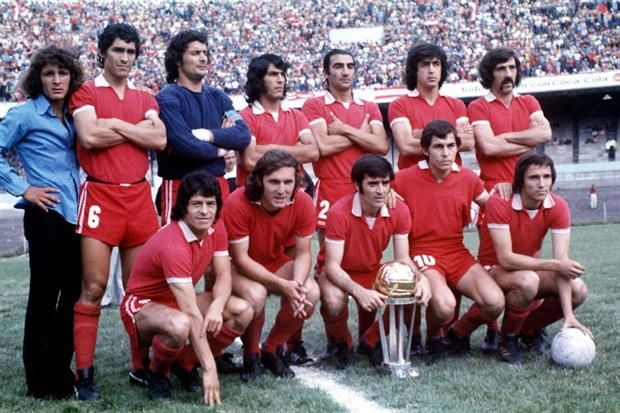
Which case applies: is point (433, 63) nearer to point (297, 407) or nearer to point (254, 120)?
point (254, 120)

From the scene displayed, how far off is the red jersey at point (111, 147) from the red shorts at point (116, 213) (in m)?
0.06

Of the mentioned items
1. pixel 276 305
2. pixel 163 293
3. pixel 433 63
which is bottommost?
pixel 276 305

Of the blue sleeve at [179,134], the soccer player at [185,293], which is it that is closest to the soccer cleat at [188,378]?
the soccer player at [185,293]

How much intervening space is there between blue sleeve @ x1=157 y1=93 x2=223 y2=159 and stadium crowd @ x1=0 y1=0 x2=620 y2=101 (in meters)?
25.9

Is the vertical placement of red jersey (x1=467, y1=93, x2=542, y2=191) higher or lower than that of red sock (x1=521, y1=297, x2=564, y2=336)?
higher

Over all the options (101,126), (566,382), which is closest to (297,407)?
(566,382)

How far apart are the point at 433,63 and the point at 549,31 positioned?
102ft

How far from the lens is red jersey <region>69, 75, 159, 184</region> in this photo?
480 cm

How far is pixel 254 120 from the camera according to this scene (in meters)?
5.81

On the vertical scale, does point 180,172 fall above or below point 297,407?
above

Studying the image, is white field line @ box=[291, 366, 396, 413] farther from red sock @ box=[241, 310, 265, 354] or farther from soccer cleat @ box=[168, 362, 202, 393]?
soccer cleat @ box=[168, 362, 202, 393]

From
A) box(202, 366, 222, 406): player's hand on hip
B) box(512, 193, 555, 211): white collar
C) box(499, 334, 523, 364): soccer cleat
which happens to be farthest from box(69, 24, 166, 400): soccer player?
box(499, 334, 523, 364): soccer cleat

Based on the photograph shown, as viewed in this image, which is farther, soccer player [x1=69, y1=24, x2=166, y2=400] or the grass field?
soccer player [x1=69, y1=24, x2=166, y2=400]

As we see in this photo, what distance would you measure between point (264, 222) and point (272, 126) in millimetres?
852
